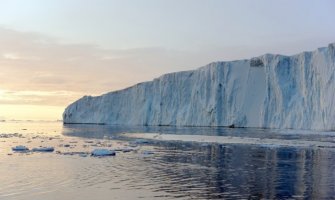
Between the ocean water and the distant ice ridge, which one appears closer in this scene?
the ocean water

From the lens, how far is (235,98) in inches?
2121

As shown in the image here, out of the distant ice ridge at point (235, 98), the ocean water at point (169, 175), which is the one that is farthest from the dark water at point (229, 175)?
the distant ice ridge at point (235, 98)

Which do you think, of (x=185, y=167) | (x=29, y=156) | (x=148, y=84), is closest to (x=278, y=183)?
(x=185, y=167)

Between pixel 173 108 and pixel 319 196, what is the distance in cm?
4907

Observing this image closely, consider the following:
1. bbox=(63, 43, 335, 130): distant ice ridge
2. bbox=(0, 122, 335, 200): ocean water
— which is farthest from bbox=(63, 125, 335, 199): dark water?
bbox=(63, 43, 335, 130): distant ice ridge

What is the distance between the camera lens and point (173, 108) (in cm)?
5931

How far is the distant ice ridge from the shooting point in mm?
43359

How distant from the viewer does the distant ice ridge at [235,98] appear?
1707 inches

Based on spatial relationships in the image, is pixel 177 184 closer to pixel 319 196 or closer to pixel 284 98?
pixel 319 196

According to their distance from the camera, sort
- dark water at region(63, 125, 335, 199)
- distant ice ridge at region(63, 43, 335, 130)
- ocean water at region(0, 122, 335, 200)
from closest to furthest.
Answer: ocean water at region(0, 122, 335, 200)
dark water at region(63, 125, 335, 199)
distant ice ridge at region(63, 43, 335, 130)

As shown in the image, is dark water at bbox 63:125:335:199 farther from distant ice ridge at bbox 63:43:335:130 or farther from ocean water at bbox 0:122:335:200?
distant ice ridge at bbox 63:43:335:130

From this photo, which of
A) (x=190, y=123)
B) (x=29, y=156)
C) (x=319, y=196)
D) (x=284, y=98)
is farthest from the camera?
(x=190, y=123)

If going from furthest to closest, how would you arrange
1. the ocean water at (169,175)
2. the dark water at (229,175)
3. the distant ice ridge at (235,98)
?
the distant ice ridge at (235,98)
the dark water at (229,175)
the ocean water at (169,175)

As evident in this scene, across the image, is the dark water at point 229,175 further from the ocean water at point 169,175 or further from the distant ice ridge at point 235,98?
the distant ice ridge at point 235,98
